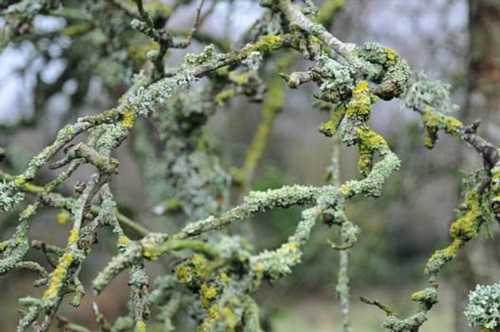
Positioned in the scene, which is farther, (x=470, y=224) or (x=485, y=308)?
(x=470, y=224)

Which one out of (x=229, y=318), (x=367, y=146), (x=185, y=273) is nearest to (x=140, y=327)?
(x=185, y=273)

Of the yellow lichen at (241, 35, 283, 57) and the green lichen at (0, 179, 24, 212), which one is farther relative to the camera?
the yellow lichen at (241, 35, 283, 57)

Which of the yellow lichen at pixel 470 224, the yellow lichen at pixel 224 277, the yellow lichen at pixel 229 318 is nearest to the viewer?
the yellow lichen at pixel 229 318

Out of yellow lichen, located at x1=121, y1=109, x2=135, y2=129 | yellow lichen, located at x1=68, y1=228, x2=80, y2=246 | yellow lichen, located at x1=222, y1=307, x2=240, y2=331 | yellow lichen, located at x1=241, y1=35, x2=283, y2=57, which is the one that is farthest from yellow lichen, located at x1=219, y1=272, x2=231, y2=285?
yellow lichen, located at x1=241, y1=35, x2=283, y2=57

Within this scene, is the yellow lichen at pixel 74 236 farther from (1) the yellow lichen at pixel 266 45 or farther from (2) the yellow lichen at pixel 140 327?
(1) the yellow lichen at pixel 266 45

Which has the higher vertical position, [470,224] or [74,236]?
[470,224]

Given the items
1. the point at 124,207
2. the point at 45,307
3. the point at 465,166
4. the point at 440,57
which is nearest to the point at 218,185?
the point at 124,207

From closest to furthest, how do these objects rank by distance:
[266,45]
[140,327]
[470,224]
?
[140,327], [470,224], [266,45]

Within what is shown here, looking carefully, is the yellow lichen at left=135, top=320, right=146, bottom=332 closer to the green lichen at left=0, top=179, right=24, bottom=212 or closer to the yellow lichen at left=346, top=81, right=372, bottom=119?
the green lichen at left=0, top=179, right=24, bottom=212

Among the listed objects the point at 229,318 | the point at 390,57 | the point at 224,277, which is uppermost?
Result: the point at 390,57

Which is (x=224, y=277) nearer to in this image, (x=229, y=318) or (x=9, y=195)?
(x=229, y=318)

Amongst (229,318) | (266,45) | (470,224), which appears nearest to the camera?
(229,318)

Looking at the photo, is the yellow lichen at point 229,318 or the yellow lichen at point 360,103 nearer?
the yellow lichen at point 229,318

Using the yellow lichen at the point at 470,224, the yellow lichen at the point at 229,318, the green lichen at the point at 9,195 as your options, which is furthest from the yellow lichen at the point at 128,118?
the yellow lichen at the point at 470,224
